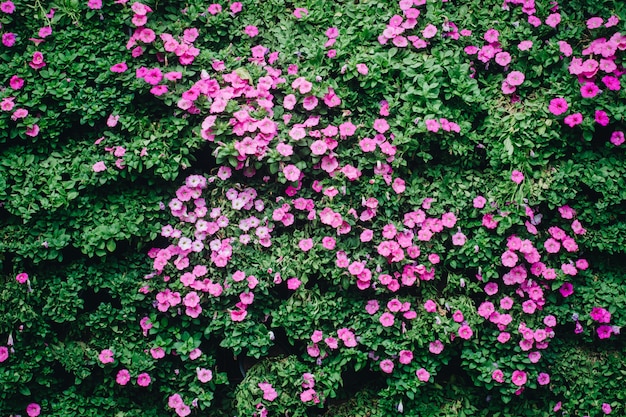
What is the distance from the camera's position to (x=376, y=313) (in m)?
3.11

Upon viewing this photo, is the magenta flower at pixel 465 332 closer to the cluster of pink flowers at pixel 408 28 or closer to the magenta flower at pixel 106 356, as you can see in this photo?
the cluster of pink flowers at pixel 408 28

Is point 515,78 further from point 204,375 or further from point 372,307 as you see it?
point 204,375

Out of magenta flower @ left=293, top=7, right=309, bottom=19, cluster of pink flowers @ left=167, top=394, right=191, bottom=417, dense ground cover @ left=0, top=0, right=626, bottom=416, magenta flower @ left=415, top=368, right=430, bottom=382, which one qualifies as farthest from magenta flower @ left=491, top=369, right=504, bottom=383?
magenta flower @ left=293, top=7, right=309, bottom=19

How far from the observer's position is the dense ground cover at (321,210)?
118 inches

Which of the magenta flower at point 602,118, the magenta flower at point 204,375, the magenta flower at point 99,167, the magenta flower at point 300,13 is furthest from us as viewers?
the magenta flower at point 300,13

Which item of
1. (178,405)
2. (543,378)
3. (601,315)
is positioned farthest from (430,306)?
(178,405)

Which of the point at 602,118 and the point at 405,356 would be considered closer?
the point at 602,118

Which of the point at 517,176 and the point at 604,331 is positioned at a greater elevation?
the point at 517,176

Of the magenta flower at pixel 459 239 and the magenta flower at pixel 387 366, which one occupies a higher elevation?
the magenta flower at pixel 459 239

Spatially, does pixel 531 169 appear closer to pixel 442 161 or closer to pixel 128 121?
pixel 442 161

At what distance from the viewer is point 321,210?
3.11 m

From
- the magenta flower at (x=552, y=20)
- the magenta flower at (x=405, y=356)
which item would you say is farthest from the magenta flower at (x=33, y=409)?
the magenta flower at (x=552, y=20)

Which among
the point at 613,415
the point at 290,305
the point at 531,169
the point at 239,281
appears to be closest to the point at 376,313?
the point at 290,305

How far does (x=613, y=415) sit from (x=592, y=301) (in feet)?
1.98
